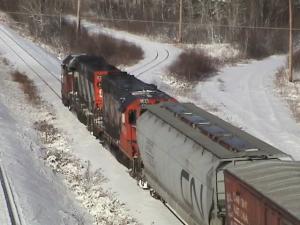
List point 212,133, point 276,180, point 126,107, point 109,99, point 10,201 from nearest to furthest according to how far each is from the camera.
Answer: point 276,180 < point 212,133 < point 10,201 < point 126,107 < point 109,99

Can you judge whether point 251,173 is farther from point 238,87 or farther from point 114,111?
point 238,87

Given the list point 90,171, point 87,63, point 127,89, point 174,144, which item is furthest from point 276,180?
point 87,63

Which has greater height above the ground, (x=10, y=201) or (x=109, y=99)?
(x=109, y=99)

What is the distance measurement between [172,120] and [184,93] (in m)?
24.5

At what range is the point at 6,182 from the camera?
697 inches

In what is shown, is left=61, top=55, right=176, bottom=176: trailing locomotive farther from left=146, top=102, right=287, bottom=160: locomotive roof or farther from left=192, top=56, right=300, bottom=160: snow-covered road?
left=192, top=56, right=300, bottom=160: snow-covered road

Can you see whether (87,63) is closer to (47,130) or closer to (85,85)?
(85,85)

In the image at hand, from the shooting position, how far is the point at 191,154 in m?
Answer: 13.8

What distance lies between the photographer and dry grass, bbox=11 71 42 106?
36.7 metres

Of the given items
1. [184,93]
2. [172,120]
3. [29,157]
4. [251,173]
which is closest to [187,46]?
[184,93]

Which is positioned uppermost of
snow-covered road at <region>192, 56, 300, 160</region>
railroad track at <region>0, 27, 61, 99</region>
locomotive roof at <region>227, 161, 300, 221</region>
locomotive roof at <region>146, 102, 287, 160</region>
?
locomotive roof at <region>227, 161, 300, 221</region>

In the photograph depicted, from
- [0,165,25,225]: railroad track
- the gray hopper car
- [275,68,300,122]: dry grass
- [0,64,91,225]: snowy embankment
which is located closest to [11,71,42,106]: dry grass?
[0,64,91,225]: snowy embankment

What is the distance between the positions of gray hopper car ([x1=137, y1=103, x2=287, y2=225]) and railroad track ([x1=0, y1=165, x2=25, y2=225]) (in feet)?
13.0

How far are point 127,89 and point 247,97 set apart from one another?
20.1m
